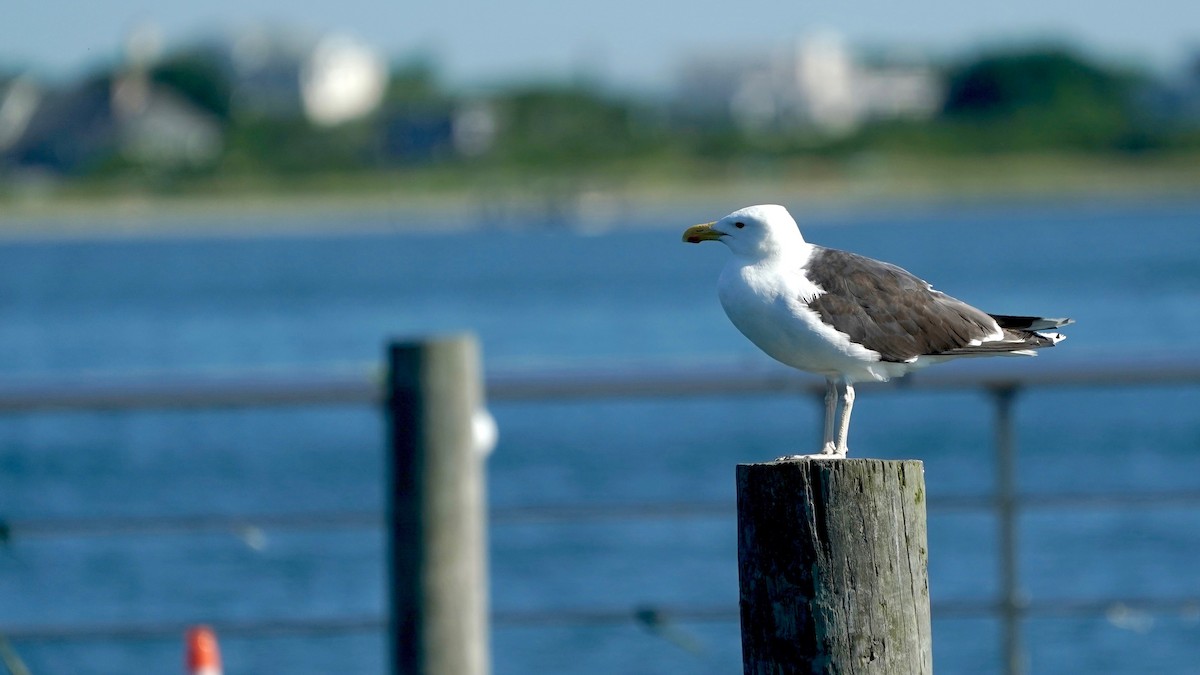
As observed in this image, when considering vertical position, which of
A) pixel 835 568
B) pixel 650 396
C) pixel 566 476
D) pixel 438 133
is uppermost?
pixel 438 133

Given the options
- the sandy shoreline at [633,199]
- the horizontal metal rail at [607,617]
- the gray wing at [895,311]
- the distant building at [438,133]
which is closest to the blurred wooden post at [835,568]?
the gray wing at [895,311]

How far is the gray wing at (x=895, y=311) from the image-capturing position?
3545 millimetres

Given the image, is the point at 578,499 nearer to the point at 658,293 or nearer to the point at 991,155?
the point at 658,293

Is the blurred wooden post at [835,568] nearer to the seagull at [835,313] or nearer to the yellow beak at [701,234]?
the seagull at [835,313]

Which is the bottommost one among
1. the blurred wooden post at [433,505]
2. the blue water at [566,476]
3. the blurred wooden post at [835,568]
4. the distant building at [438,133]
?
the blurred wooden post at [835,568]

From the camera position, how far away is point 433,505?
188 inches

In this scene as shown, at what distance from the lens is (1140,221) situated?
145 meters

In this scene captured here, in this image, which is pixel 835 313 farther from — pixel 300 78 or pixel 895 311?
pixel 300 78

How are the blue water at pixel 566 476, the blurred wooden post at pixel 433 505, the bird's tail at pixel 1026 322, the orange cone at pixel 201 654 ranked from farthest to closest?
the blue water at pixel 566 476
the orange cone at pixel 201 654
the blurred wooden post at pixel 433 505
the bird's tail at pixel 1026 322

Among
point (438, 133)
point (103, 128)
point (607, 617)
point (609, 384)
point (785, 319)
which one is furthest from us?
point (103, 128)

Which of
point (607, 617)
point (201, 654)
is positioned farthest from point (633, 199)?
point (607, 617)

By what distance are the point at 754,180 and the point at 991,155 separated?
16449mm

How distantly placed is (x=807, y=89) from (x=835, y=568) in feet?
451

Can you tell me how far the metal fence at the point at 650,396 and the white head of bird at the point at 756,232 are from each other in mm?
1159
